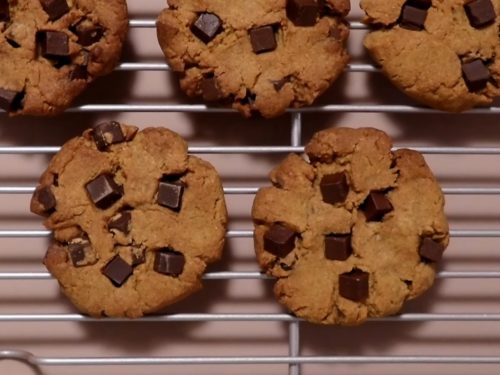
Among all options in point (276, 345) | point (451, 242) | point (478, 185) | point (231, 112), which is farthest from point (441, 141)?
point (276, 345)

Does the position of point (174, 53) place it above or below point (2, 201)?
above

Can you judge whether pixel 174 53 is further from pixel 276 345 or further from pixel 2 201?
pixel 276 345

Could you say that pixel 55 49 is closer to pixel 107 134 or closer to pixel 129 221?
pixel 107 134

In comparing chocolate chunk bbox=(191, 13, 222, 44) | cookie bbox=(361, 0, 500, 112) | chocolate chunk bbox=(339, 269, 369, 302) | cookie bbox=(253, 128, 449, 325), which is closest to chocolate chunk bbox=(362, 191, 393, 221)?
cookie bbox=(253, 128, 449, 325)

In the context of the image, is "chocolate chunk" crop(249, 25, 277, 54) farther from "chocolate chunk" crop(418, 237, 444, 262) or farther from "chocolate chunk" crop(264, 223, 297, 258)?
"chocolate chunk" crop(418, 237, 444, 262)

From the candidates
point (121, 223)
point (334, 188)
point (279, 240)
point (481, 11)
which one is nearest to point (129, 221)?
point (121, 223)

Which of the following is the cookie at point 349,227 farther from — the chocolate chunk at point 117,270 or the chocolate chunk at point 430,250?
the chocolate chunk at point 117,270

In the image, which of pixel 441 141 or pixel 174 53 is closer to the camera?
pixel 174 53
